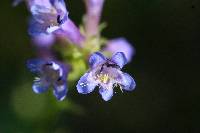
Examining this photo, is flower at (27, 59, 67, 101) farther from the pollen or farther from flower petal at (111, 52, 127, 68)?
flower petal at (111, 52, 127, 68)

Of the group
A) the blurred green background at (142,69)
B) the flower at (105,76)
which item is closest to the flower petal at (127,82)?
the flower at (105,76)

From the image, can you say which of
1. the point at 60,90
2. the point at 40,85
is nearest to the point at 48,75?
Result: the point at 40,85

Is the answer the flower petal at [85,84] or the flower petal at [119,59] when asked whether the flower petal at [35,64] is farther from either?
the flower petal at [119,59]

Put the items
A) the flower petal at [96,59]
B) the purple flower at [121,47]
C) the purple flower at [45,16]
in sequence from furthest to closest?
the purple flower at [121,47], the purple flower at [45,16], the flower petal at [96,59]

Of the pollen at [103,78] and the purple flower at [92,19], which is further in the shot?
the purple flower at [92,19]

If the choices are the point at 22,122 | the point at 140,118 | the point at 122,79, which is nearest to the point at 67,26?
the point at 122,79

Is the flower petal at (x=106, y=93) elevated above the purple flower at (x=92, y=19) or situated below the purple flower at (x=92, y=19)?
below

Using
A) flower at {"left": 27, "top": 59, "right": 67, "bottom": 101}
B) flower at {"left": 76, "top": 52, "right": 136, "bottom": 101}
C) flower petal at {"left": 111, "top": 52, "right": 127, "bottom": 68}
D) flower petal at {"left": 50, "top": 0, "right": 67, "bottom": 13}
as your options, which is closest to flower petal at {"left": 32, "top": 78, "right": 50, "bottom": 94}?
flower at {"left": 27, "top": 59, "right": 67, "bottom": 101}

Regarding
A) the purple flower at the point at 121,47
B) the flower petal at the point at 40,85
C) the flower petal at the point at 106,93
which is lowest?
the flower petal at the point at 106,93
